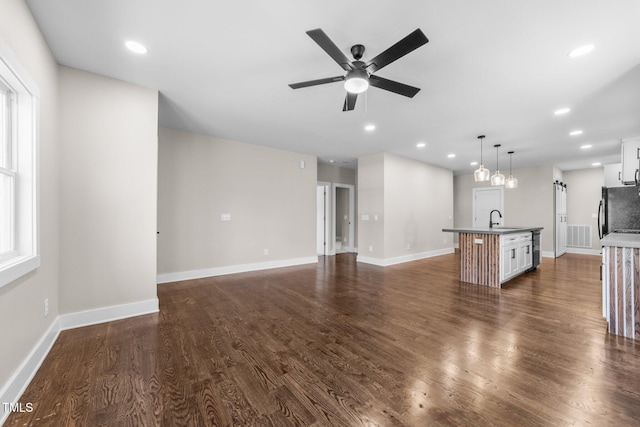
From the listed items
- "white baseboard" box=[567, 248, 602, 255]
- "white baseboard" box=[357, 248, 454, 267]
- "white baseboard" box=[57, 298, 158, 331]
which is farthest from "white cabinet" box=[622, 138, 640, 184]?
"white baseboard" box=[57, 298, 158, 331]

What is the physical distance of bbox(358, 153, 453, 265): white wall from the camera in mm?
6215

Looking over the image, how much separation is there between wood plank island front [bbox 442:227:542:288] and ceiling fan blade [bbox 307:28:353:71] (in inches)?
150

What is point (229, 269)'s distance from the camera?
5117 mm

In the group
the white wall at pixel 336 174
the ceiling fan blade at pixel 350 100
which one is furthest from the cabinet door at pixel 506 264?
the white wall at pixel 336 174

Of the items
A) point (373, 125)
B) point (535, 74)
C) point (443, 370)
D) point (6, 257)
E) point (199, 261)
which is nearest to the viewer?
point (6, 257)

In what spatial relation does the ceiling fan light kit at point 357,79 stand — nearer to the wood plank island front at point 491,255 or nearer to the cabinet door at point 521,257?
the wood plank island front at point 491,255

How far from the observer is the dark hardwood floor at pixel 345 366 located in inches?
61.2

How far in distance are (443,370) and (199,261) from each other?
13.9 feet

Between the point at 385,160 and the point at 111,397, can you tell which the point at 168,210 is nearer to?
the point at 111,397

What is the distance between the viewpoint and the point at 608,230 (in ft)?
14.9

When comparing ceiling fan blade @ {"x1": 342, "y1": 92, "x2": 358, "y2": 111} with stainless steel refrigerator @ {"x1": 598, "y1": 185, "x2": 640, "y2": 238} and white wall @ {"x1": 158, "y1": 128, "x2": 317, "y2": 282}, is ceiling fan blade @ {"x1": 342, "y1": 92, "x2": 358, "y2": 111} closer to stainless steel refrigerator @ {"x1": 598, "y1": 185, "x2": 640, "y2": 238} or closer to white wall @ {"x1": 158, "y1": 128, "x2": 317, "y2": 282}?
white wall @ {"x1": 158, "y1": 128, "x2": 317, "y2": 282}

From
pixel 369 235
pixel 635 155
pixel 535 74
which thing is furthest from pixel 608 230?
pixel 369 235

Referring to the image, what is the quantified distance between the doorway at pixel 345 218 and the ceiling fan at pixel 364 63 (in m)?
5.58

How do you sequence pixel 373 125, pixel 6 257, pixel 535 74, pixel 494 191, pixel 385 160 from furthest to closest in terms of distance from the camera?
pixel 494 191
pixel 385 160
pixel 373 125
pixel 535 74
pixel 6 257
